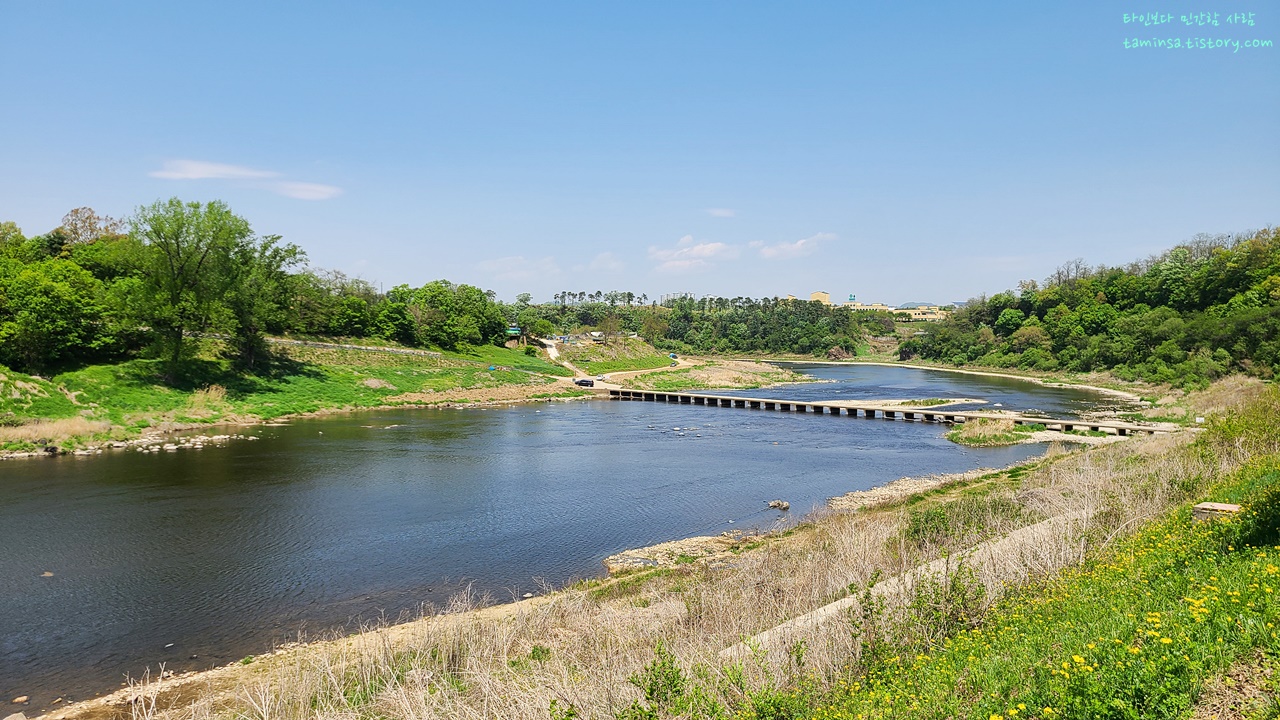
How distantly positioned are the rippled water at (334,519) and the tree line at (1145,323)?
2057 inches

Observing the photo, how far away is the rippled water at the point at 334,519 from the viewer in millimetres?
17625

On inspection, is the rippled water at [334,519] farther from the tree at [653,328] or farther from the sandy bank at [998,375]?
the tree at [653,328]

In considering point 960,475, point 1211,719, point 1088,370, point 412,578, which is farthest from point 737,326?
point 1211,719

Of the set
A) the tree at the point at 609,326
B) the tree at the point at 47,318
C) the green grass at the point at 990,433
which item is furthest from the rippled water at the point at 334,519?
the tree at the point at 609,326

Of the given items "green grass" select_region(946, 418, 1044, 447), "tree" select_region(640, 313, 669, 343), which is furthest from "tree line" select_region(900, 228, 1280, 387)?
"tree" select_region(640, 313, 669, 343)

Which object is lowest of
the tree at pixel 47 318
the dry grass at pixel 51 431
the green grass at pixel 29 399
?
the dry grass at pixel 51 431

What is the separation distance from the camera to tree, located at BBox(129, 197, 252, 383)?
53094 mm

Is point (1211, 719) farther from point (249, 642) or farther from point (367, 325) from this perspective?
point (367, 325)

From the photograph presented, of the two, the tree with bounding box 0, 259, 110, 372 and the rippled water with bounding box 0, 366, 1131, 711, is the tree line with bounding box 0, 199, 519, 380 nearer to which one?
the tree with bounding box 0, 259, 110, 372

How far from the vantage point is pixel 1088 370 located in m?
108

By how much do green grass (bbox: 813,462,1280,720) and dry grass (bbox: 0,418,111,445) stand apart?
154ft

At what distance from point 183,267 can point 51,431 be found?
19.8m

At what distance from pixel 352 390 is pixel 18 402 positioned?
88.5ft

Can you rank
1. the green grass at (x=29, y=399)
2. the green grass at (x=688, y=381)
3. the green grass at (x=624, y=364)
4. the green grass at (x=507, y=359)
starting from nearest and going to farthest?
the green grass at (x=29, y=399), the green grass at (x=507, y=359), the green grass at (x=688, y=381), the green grass at (x=624, y=364)
